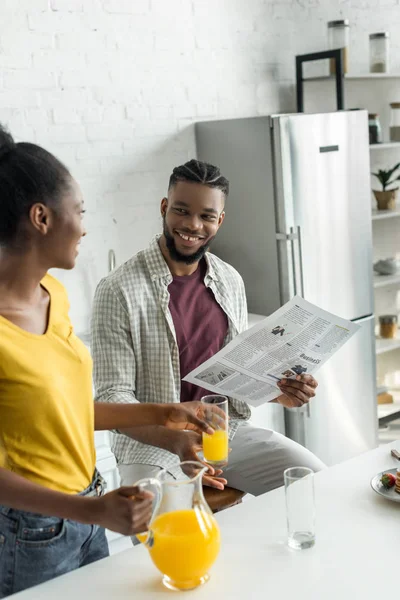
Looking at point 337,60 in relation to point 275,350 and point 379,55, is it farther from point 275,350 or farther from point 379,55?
point 275,350

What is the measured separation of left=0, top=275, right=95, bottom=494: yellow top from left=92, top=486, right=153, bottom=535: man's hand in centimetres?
24

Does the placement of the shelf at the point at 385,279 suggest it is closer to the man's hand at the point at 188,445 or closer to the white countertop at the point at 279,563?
the man's hand at the point at 188,445

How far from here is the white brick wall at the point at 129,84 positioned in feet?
10.2

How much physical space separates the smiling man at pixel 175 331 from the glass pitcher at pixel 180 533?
32.5 inches

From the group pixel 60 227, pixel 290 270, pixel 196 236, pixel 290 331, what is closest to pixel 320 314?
pixel 290 331

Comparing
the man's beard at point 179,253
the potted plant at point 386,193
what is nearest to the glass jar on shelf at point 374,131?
the potted plant at point 386,193

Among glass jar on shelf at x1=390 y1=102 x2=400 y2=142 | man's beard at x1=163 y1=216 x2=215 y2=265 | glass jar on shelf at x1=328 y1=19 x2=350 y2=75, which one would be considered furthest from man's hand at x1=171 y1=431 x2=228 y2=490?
glass jar on shelf at x1=390 y1=102 x2=400 y2=142

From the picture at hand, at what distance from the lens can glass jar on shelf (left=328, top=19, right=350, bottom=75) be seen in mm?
3891

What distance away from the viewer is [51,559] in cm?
143

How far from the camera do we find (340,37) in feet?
12.8

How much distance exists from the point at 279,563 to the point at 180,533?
0.20 m

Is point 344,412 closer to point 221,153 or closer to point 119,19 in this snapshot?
point 221,153

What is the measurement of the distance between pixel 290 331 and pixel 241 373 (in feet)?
0.51

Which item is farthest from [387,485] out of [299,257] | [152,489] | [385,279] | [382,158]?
[382,158]
